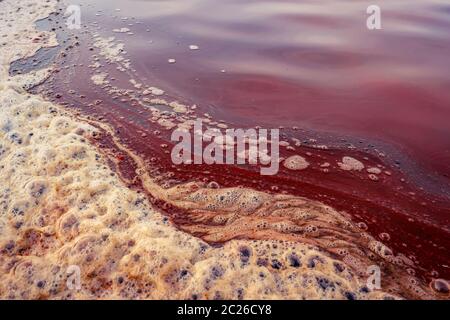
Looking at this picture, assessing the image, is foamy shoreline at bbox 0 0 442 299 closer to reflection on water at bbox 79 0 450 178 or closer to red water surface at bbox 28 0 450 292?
red water surface at bbox 28 0 450 292

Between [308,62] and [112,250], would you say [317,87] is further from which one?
[112,250]

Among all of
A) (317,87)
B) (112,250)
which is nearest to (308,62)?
(317,87)

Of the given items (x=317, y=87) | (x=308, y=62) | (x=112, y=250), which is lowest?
(x=112, y=250)

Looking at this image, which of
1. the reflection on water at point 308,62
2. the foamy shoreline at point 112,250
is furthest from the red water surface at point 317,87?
→ the foamy shoreline at point 112,250

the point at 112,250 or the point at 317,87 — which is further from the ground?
the point at 317,87

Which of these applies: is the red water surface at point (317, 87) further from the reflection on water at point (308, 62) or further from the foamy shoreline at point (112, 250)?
the foamy shoreline at point (112, 250)

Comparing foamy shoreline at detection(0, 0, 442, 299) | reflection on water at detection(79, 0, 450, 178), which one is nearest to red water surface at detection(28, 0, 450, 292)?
reflection on water at detection(79, 0, 450, 178)
